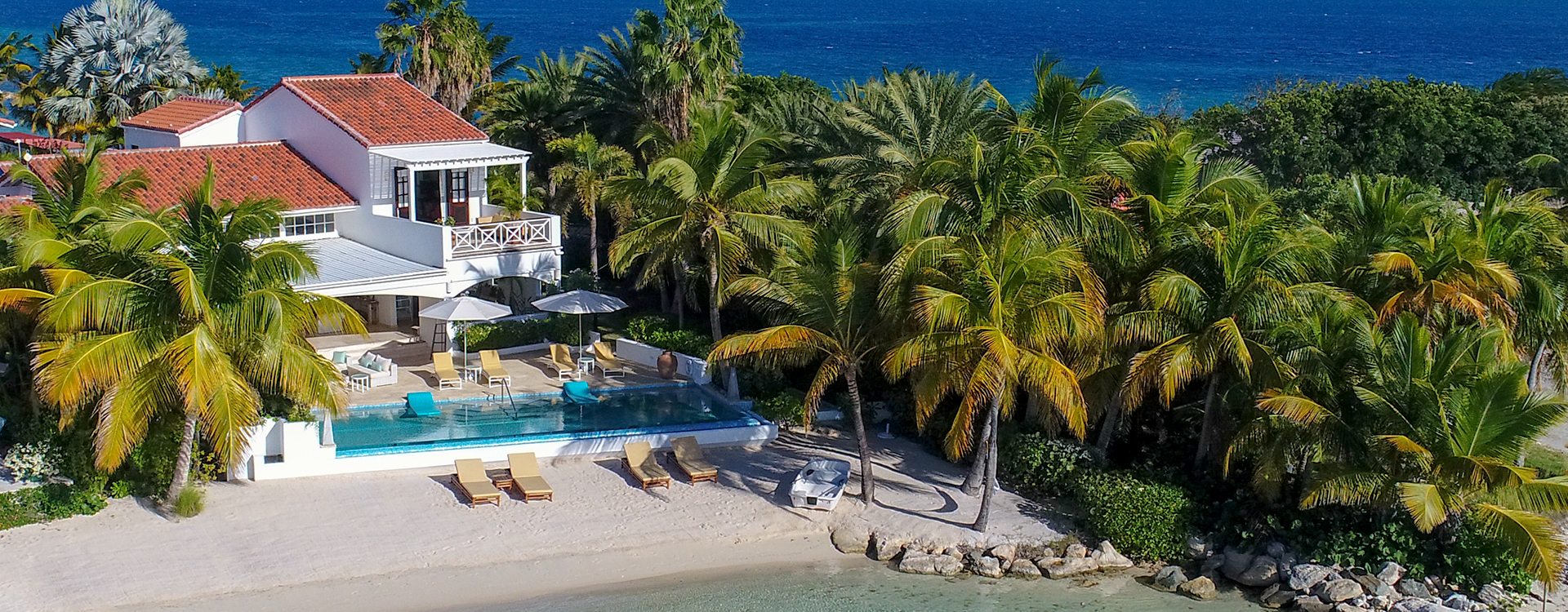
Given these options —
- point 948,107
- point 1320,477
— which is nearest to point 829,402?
point 948,107

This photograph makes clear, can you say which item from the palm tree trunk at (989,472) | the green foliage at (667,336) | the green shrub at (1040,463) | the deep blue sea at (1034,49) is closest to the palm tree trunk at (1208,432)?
the green shrub at (1040,463)

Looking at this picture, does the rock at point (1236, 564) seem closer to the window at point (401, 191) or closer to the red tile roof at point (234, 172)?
the window at point (401, 191)

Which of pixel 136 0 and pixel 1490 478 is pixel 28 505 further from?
pixel 136 0

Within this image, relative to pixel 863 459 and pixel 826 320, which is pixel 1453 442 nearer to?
pixel 863 459

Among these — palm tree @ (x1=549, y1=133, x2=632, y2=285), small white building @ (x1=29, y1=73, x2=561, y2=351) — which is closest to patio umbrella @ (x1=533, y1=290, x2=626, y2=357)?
small white building @ (x1=29, y1=73, x2=561, y2=351)

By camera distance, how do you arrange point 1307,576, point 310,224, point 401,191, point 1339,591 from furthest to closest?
point 401,191, point 310,224, point 1307,576, point 1339,591

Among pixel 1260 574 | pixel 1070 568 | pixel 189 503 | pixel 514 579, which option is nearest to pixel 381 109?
pixel 189 503
